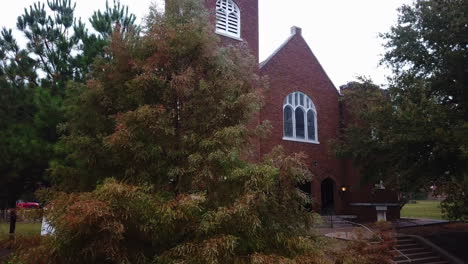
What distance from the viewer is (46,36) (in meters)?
11.5

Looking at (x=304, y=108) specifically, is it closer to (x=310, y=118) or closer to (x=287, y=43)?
(x=310, y=118)

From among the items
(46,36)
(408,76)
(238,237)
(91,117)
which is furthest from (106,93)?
(408,76)

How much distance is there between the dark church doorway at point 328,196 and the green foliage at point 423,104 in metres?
5.11

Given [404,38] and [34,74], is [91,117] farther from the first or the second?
[404,38]

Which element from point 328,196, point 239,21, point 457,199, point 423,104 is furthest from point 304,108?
point 457,199

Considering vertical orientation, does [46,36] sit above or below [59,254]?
above

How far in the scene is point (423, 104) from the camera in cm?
1269

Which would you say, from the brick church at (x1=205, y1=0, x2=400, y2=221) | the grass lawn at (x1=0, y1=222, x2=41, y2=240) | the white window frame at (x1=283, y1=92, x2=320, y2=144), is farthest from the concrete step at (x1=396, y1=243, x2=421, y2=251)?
the grass lawn at (x1=0, y1=222, x2=41, y2=240)

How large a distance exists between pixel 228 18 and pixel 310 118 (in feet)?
23.2

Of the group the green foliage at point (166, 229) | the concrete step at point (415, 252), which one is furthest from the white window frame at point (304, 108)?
the green foliage at point (166, 229)

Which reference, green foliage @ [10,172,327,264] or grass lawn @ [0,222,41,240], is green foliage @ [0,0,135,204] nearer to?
grass lawn @ [0,222,41,240]

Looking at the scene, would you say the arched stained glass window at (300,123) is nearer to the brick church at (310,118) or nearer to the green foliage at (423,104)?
the brick church at (310,118)

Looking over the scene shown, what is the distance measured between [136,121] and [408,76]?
12.1 meters

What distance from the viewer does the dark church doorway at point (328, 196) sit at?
20.9 meters
